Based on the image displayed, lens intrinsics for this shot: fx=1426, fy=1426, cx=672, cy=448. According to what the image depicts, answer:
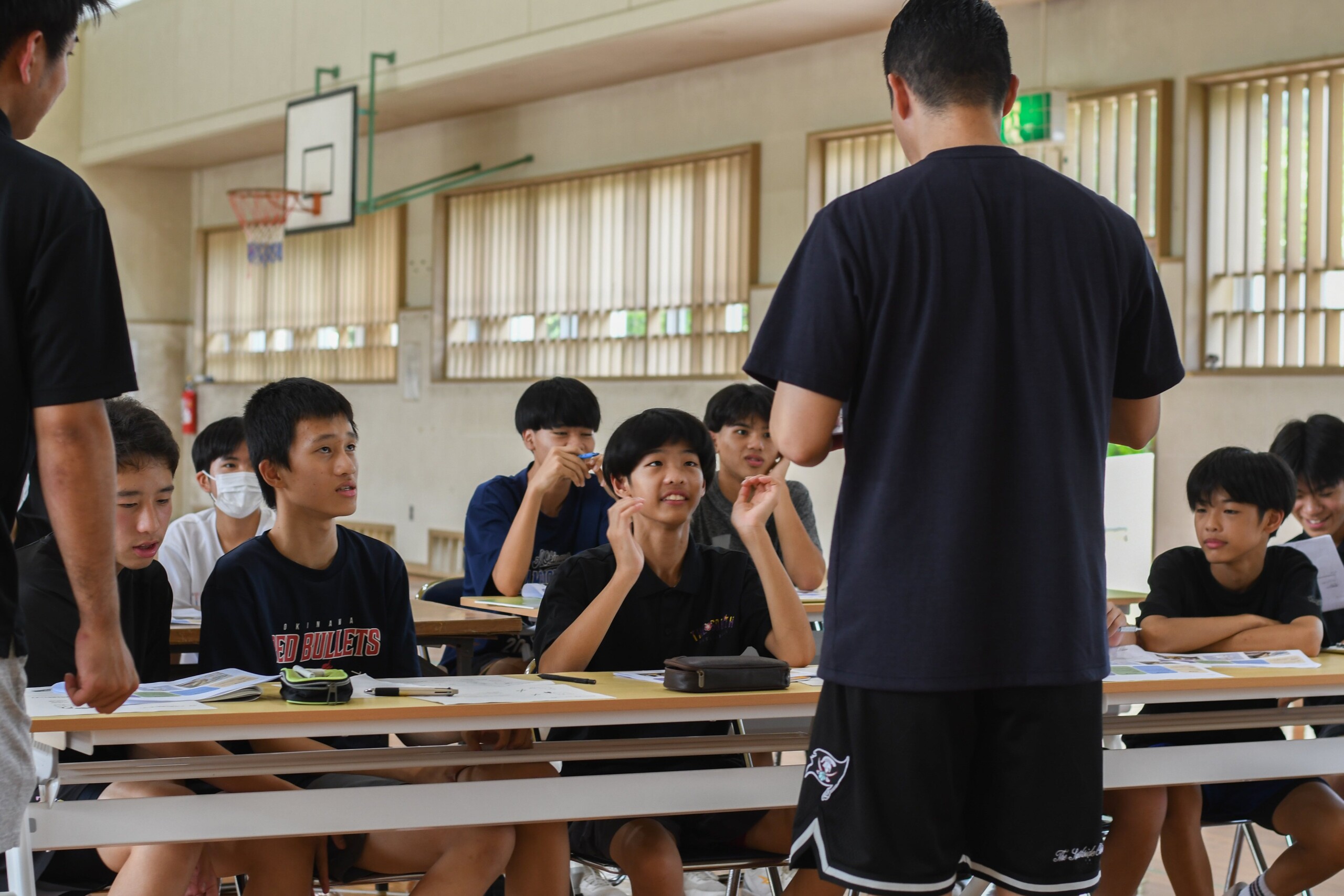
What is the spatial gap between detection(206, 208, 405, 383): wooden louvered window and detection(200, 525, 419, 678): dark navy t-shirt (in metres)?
7.70

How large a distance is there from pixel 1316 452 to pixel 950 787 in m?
2.16

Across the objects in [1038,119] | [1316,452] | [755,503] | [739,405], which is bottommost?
[755,503]

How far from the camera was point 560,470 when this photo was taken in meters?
3.82

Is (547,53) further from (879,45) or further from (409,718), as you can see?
(409,718)

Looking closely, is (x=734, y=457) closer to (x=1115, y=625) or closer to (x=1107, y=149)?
(x=1115, y=625)

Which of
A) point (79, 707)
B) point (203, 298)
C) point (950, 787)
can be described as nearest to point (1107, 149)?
point (950, 787)

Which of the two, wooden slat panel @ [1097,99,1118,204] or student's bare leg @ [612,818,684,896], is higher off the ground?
wooden slat panel @ [1097,99,1118,204]

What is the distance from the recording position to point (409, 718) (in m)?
1.95

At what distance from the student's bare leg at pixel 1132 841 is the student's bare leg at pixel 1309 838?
274 millimetres

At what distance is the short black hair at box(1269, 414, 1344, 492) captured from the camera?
10.9 ft

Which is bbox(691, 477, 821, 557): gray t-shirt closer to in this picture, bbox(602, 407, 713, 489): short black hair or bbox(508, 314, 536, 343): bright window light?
bbox(602, 407, 713, 489): short black hair

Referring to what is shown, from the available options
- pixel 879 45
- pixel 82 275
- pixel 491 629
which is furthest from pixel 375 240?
pixel 82 275

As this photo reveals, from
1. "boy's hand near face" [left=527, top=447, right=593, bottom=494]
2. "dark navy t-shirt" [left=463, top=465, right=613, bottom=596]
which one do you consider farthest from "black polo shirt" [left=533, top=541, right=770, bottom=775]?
"dark navy t-shirt" [left=463, top=465, right=613, bottom=596]

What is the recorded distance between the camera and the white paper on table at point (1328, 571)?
3125mm
